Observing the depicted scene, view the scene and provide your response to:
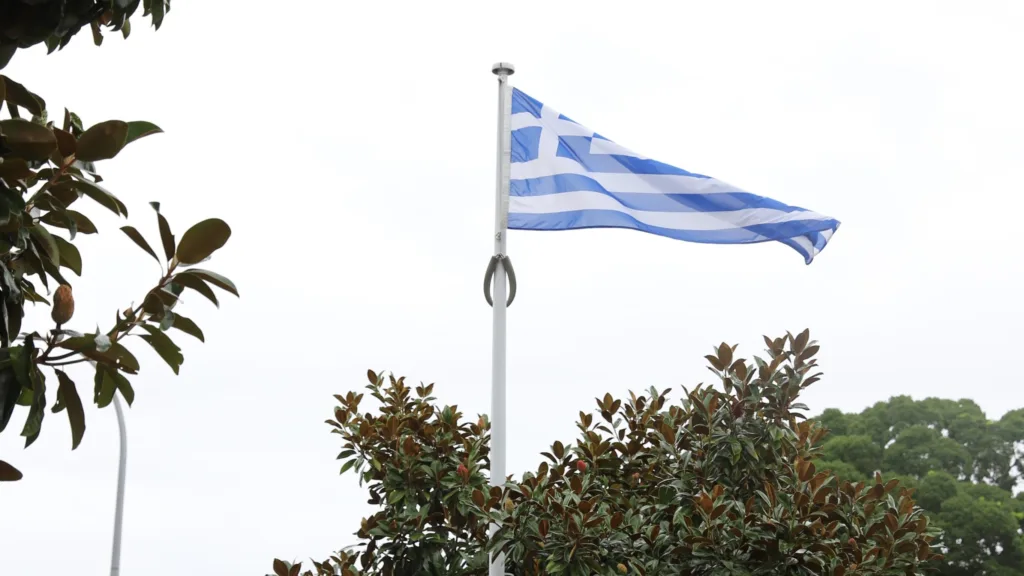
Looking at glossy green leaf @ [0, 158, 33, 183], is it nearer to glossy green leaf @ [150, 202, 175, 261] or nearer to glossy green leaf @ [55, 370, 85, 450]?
glossy green leaf @ [150, 202, 175, 261]

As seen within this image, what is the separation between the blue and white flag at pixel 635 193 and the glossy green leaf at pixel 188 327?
4933mm

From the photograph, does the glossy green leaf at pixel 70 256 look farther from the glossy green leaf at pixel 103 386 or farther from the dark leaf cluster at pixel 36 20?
the dark leaf cluster at pixel 36 20

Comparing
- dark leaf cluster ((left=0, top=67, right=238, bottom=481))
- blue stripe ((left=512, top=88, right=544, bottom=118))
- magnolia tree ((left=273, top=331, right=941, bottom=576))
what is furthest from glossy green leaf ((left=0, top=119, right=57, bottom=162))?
blue stripe ((left=512, top=88, right=544, bottom=118))

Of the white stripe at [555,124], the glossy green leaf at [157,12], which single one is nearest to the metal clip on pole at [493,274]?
the white stripe at [555,124]

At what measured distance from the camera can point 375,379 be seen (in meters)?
8.13

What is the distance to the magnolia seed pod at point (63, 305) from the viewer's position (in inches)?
83.7

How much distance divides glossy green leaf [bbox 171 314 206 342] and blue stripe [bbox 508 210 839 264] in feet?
15.5

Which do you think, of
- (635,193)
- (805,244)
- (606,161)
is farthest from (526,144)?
(805,244)

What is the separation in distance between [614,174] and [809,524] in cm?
286

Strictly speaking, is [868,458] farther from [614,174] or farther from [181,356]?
[181,356]

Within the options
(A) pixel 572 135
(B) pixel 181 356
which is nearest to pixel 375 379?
(A) pixel 572 135

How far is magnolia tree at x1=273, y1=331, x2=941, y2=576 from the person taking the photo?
606cm

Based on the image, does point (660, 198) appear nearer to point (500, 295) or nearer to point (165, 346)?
point (500, 295)

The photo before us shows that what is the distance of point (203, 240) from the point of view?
2.26 metres
